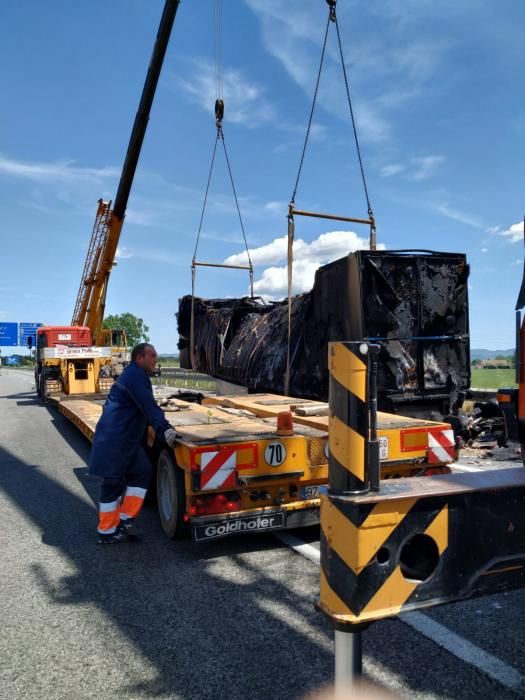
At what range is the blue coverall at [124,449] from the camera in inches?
180

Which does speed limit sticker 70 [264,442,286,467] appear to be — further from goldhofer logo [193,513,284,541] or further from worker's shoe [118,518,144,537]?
worker's shoe [118,518,144,537]

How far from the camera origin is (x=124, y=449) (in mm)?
4625

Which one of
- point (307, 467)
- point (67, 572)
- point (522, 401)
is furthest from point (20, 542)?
point (522, 401)

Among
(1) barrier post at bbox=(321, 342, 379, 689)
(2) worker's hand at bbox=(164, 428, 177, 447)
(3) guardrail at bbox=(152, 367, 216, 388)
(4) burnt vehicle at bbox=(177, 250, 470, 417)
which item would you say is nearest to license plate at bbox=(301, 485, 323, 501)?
(2) worker's hand at bbox=(164, 428, 177, 447)

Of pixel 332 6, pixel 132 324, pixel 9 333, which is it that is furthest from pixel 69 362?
pixel 132 324

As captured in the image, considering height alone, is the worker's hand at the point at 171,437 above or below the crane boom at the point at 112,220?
below

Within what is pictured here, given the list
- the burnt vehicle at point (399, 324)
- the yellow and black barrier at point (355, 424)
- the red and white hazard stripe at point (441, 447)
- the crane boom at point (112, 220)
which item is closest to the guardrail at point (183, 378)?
the crane boom at point (112, 220)


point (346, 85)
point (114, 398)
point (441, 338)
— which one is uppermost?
point (346, 85)

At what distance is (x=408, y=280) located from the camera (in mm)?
7297

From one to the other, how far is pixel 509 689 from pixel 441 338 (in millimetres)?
5416

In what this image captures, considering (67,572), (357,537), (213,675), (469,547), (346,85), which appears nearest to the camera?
(357,537)

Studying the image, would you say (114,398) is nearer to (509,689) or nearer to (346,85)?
(509,689)

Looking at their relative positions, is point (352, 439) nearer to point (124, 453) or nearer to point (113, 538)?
point (124, 453)

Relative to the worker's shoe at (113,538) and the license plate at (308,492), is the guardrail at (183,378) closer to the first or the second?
the worker's shoe at (113,538)
